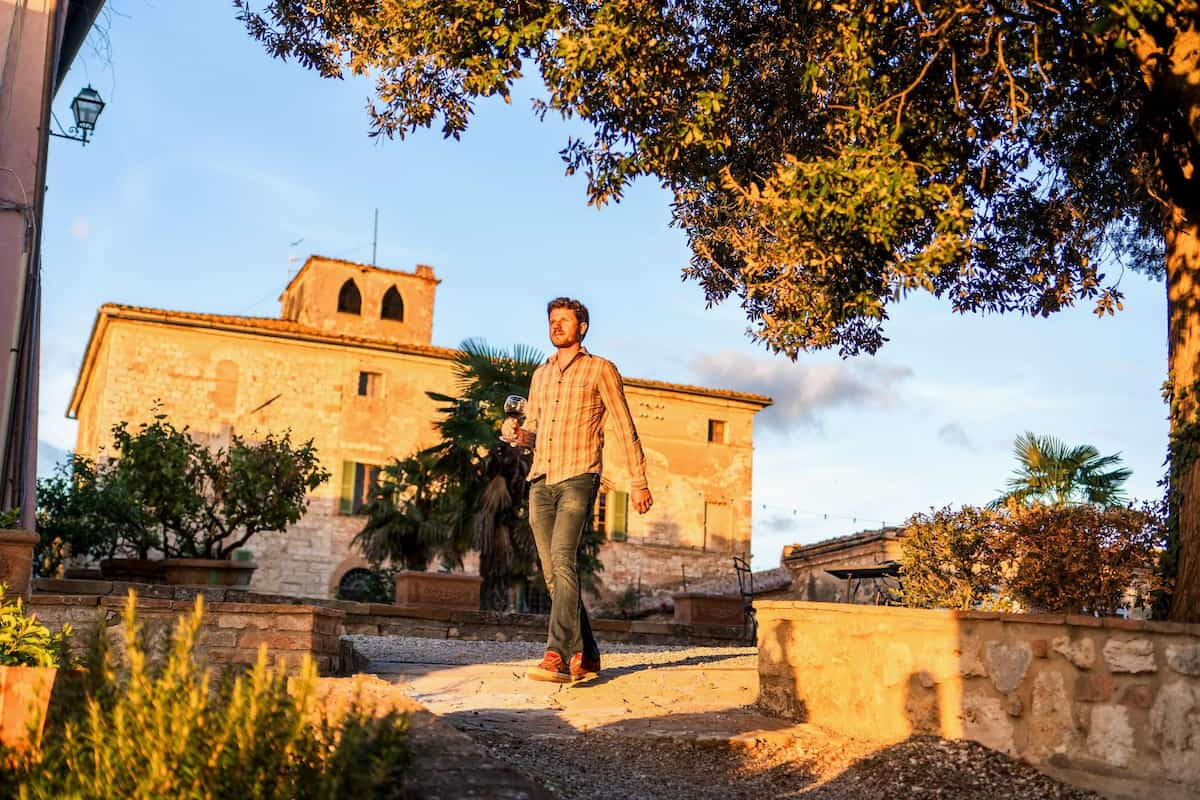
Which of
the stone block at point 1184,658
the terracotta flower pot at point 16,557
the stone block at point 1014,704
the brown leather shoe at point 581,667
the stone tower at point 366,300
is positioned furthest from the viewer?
the stone tower at point 366,300

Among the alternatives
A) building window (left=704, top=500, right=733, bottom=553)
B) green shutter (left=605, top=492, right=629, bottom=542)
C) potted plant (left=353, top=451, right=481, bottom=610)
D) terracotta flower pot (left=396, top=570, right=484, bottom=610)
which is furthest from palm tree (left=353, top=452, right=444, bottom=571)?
building window (left=704, top=500, right=733, bottom=553)

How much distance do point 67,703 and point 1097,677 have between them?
415 centimetres

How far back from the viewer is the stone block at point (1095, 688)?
18.0ft

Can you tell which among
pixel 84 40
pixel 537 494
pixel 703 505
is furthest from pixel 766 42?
pixel 703 505

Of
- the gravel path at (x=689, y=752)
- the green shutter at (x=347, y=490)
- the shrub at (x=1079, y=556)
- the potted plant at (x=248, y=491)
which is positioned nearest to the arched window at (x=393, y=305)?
Answer: the green shutter at (x=347, y=490)

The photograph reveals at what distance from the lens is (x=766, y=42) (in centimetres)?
853

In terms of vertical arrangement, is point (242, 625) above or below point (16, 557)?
below

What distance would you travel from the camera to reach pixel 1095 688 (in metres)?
5.50

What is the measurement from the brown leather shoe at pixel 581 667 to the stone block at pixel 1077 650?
2.63 m

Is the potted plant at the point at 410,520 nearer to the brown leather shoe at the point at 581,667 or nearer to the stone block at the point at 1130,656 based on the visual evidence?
the brown leather shoe at the point at 581,667

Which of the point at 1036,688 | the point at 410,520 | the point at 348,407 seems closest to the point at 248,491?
the point at 410,520

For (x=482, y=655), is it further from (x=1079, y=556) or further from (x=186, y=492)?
(x=186, y=492)

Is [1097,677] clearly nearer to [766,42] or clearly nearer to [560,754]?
[560,754]

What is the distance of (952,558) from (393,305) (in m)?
34.6
